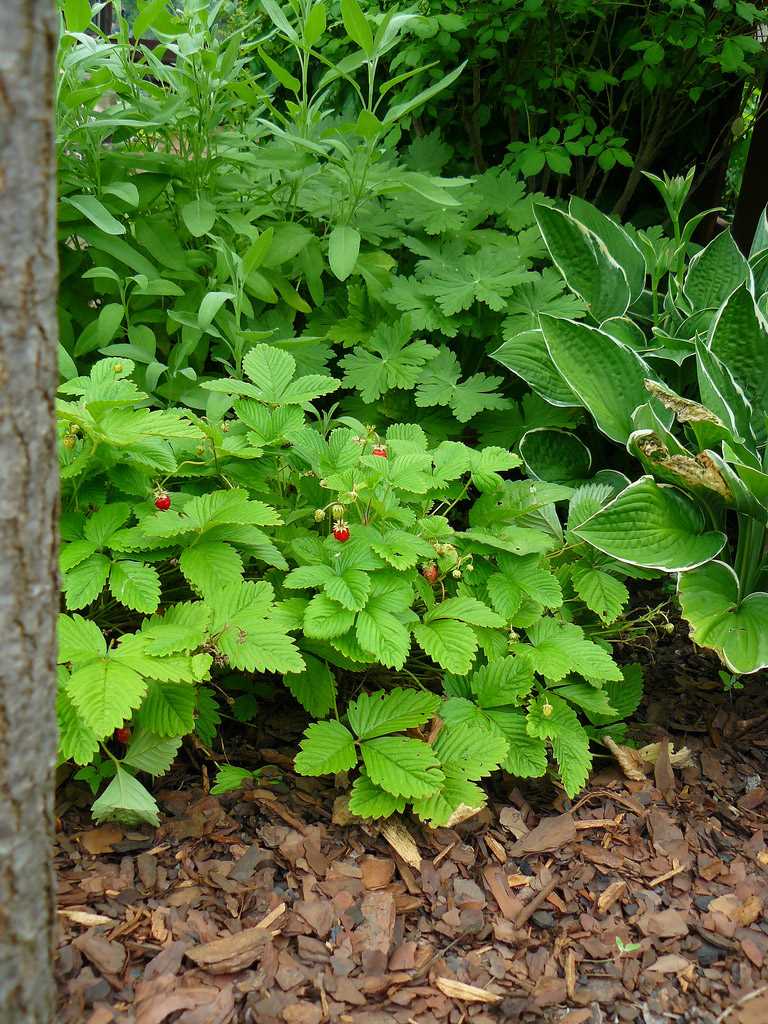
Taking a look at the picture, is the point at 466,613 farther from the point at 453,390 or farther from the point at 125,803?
the point at 453,390

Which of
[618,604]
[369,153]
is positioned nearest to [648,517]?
[618,604]

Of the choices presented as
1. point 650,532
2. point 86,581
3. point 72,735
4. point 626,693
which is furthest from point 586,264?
point 72,735

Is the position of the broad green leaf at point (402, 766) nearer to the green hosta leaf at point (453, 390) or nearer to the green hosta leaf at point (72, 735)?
the green hosta leaf at point (72, 735)

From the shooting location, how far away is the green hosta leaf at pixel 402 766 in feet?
5.31

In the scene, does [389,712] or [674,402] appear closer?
[389,712]

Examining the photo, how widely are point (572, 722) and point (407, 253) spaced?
200 cm

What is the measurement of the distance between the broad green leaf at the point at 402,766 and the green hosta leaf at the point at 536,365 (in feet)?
4.47

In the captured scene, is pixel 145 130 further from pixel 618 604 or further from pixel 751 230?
pixel 751 230

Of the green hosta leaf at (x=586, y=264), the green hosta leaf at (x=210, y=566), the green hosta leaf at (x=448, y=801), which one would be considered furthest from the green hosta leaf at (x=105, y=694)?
the green hosta leaf at (x=586, y=264)

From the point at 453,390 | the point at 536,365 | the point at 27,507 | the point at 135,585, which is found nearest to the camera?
the point at 27,507

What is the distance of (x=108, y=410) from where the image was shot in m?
1.80

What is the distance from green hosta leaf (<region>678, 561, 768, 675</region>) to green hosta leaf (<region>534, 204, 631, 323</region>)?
1.05 m

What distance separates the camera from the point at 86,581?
1675 mm

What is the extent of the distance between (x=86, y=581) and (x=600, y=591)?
1.13 metres
